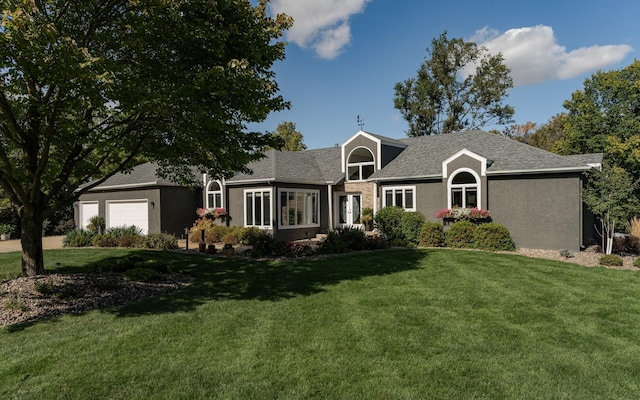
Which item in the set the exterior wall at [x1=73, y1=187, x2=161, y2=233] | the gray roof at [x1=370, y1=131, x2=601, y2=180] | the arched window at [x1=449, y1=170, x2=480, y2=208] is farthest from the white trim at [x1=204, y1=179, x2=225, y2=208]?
the arched window at [x1=449, y1=170, x2=480, y2=208]

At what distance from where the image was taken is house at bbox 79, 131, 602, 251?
14.8 metres

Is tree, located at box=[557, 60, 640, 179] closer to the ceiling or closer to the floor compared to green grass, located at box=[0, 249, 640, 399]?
closer to the ceiling

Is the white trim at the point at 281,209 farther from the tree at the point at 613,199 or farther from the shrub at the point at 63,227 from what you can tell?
the shrub at the point at 63,227

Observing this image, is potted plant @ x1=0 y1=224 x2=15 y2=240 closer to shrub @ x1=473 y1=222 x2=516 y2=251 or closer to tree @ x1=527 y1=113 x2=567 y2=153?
shrub @ x1=473 y1=222 x2=516 y2=251

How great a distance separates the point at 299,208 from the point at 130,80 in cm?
1428

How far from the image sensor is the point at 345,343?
537cm

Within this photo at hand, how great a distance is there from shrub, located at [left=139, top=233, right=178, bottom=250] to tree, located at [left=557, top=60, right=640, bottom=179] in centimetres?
2887

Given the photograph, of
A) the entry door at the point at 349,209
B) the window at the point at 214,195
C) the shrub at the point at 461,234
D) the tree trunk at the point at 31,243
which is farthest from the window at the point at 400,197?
the tree trunk at the point at 31,243

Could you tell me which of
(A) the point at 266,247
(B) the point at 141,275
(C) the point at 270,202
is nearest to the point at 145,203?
(C) the point at 270,202

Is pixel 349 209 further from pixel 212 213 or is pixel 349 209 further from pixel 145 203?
pixel 145 203

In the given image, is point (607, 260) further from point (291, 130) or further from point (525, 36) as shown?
point (291, 130)

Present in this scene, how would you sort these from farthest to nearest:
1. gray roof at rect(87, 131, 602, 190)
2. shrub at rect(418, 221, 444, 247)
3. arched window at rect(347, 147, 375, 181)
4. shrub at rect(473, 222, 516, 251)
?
arched window at rect(347, 147, 375, 181) → shrub at rect(418, 221, 444, 247) → gray roof at rect(87, 131, 602, 190) → shrub at rect(473, 222, 516, 251)

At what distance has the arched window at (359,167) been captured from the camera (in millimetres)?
22125

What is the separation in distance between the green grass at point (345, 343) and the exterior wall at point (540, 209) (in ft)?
17.5
